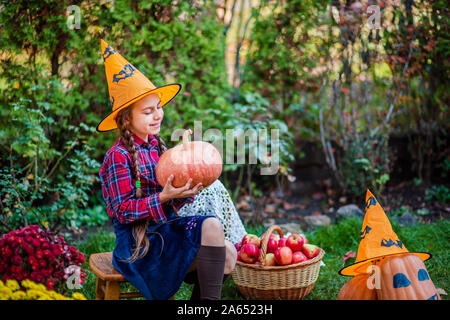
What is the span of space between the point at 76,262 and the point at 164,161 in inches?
28.3

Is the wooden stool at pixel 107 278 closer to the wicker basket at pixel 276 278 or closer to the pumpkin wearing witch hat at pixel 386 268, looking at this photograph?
the wicker basket at pixel 276 278

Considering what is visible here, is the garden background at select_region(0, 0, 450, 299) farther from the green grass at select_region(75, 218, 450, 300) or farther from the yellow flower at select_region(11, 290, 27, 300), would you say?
the yellow flower at select_region(11, 290, 27, 300)

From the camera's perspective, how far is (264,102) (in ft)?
15.6

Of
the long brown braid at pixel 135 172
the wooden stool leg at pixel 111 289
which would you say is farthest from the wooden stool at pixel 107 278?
the long brown braid at pixel 135 172

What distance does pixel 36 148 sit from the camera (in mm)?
3723

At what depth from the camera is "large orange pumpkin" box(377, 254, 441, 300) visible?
208 cm

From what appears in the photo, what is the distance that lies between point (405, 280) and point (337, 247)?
167 centimetres

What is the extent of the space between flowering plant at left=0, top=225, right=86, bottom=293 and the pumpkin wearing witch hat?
4.81ft

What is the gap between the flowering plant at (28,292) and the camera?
6.39 feet

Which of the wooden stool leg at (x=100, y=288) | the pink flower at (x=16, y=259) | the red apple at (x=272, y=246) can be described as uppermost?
the pink flower at (x=16, y=259)

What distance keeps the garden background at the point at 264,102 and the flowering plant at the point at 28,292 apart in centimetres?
100

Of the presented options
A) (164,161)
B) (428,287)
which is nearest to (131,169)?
(164,161)

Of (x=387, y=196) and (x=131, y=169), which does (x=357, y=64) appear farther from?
(x=131, y=169)

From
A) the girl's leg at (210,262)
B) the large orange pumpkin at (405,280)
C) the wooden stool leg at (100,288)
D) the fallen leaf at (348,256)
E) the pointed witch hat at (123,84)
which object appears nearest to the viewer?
the large orange pumpkin at (405,280)
